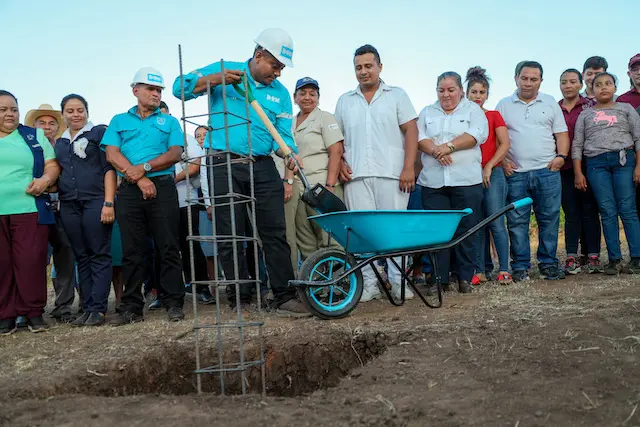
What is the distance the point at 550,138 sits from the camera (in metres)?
5.86

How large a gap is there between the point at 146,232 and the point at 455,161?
2664mm

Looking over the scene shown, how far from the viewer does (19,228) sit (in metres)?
4.79

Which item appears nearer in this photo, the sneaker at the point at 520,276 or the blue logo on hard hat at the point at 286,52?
the blue logo on hard hat at the point at 286,52

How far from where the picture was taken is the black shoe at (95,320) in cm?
490

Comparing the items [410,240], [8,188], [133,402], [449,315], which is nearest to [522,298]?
[449,315]

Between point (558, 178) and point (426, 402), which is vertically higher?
point (558, 178)

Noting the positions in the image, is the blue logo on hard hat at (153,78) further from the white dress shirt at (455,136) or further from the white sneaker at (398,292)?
the white sneaker at (398,292)

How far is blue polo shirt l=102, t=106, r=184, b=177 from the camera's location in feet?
15.9

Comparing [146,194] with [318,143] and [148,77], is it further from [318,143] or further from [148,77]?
[318,143]

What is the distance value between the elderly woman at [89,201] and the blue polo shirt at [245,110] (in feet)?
3.24

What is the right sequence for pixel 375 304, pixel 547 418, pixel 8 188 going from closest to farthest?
pixel 547 418
pixel 8 188
pixel 375 304

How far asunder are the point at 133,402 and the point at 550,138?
456cm

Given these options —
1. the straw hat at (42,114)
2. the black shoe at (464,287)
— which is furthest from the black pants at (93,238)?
the black shoe at (464,287)

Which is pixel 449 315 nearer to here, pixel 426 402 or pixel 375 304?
pixel 375 304
